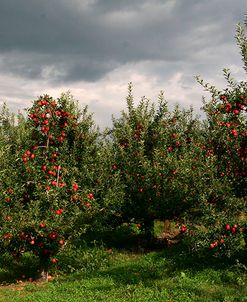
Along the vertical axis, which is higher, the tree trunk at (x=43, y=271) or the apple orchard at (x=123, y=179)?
the apple orchard at (x=123, y=179)

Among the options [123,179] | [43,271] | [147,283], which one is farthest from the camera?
[123,179]

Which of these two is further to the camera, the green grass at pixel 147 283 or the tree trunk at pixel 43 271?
the tree trunk at pixel 43 271

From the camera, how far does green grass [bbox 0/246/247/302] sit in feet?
41.1

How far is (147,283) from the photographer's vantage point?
13.8 m

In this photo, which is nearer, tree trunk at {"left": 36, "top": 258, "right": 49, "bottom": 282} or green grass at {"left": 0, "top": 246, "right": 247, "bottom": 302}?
green grass at {"left": 0, "top": 246, "right": 247, "bottom": 302}

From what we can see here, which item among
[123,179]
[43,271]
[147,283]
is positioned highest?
[123,179]

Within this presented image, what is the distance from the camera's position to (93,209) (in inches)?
641

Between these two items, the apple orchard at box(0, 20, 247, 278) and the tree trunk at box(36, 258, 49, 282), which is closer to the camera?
the apple orchard at box(0, 20, 247, 278)

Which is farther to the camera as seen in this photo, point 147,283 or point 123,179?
point 123,179

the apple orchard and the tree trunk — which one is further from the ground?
the apple orchard

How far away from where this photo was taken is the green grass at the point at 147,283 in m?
12.5

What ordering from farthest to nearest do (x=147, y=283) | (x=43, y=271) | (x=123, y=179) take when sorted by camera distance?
(x=123, y=179) < (x=43, y=271) < (x=147, y=283)

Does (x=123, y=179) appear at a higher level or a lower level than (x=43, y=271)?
higher

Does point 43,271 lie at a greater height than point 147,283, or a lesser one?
greater
